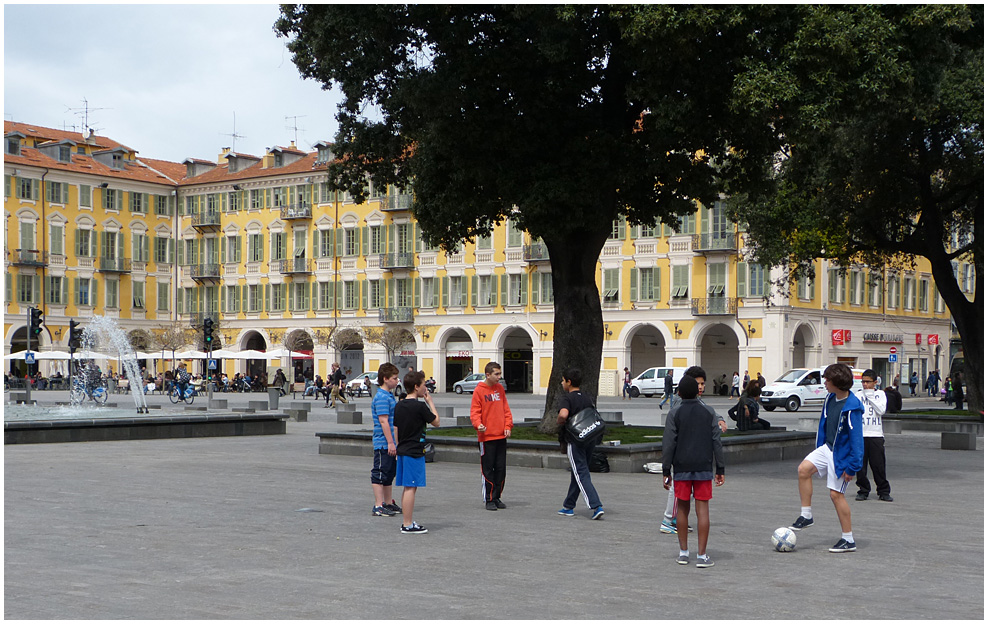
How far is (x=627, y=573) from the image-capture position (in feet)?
31.4

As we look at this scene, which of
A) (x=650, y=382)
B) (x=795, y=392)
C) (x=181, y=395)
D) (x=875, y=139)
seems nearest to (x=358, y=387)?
(x=181, y=395)

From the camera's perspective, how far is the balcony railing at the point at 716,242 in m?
61.4

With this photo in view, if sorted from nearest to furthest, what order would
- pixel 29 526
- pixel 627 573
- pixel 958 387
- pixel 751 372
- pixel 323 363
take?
pixel 627 573, pixel 29 526, pixel 958 387, pixel 751 372, pixel 323 363

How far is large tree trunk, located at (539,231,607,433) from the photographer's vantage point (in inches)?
853

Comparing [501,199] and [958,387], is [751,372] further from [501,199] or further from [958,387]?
[501,199]

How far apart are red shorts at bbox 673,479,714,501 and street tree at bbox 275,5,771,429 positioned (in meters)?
8.37

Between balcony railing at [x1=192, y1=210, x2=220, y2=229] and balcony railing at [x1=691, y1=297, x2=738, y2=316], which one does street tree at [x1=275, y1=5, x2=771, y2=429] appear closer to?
balcony railing at [x1=691, y1=297, x2=738, y2=316]

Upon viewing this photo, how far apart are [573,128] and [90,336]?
61.1 meters

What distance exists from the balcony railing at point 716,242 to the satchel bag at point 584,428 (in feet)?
161

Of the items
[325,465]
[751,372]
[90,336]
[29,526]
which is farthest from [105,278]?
[29,526]

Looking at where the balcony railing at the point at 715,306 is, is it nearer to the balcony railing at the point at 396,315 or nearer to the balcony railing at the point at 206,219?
the balcony railing at the point at 396,315

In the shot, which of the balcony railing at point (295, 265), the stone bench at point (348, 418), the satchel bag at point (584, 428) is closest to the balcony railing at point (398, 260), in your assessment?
the balcony railing at point (295, 265)

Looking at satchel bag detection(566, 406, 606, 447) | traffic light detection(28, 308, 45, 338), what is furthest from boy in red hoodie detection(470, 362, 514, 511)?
traffic light detection(28, 308, 45, 338)

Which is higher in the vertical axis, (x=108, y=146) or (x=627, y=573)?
(x=108, y=146)
